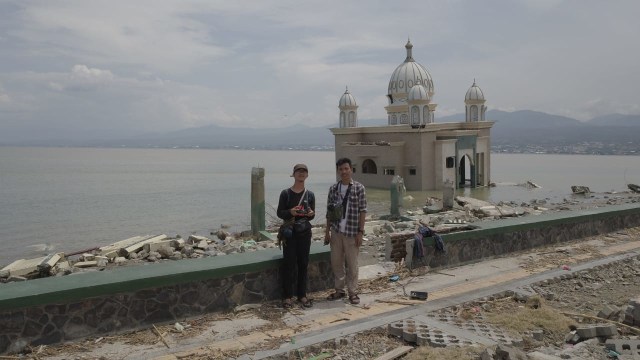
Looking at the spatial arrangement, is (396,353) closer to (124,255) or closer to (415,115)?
(124,255)

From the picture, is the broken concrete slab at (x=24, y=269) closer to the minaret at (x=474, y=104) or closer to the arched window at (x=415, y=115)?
the arched window at (x=415, y=115)

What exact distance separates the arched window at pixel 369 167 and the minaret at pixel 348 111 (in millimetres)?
4243

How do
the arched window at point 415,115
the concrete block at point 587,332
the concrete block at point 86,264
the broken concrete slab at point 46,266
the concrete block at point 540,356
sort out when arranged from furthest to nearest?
the arched window at point 415,115
the concrete block at point 86,264
the broken concrete slab at point 46,266
the concrete block at point 587,332
the concrete block at point 540,356

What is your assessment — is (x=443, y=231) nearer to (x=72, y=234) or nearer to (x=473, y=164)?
(x=72, y=234)

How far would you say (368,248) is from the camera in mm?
13328

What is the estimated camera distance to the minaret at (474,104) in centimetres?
4250

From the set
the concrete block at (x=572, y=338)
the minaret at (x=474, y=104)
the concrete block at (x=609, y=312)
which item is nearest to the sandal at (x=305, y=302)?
the concrete block at (x=572, y=338)

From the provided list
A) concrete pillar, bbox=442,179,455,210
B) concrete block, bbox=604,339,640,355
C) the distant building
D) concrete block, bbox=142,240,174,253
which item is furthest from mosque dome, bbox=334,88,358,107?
concrete block, bbox=604,339,640,355

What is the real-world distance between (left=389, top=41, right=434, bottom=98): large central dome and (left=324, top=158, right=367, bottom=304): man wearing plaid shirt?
3705 centimetres

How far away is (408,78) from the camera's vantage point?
141 ft

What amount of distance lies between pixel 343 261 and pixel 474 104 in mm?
38254

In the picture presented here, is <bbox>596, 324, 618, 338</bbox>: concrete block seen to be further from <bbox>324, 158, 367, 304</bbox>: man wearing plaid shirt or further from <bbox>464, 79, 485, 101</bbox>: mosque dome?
<bbox>464, 79, 485, 101</bbox>: mosque dome

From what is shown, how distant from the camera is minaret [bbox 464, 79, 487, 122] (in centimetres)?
4250

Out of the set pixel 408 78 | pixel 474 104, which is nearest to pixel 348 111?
pixel 408 78
